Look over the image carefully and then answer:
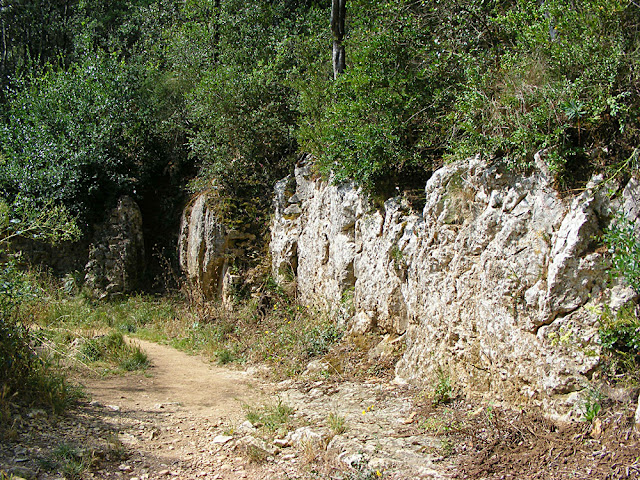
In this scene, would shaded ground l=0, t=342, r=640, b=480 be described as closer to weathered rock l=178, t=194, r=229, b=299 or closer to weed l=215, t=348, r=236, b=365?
weed l=215, t=348, r=236, b=365

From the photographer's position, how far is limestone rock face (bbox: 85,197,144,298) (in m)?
13.4

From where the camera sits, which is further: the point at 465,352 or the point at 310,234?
the point at 310,234

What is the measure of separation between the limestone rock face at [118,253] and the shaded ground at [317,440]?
7216 mm

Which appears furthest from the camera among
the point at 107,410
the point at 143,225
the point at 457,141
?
the point at 143,225

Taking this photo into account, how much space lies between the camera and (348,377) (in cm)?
679

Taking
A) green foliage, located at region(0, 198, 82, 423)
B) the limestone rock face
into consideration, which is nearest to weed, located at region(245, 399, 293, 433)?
green foliage, located at region(0, 198, 82, 423)

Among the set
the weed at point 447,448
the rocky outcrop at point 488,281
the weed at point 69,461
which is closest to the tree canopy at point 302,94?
the rocky outcrop at point 488,281

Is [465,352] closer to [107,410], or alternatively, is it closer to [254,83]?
[107,410]

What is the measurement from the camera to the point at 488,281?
5.11m

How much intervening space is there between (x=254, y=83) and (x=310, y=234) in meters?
4.49

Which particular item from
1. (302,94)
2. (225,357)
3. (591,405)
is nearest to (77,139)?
(302,94)

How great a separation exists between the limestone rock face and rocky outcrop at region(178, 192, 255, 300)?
250 cm

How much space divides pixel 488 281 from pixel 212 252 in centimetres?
758

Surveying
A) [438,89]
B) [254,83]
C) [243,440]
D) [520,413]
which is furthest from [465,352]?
[254,83]
